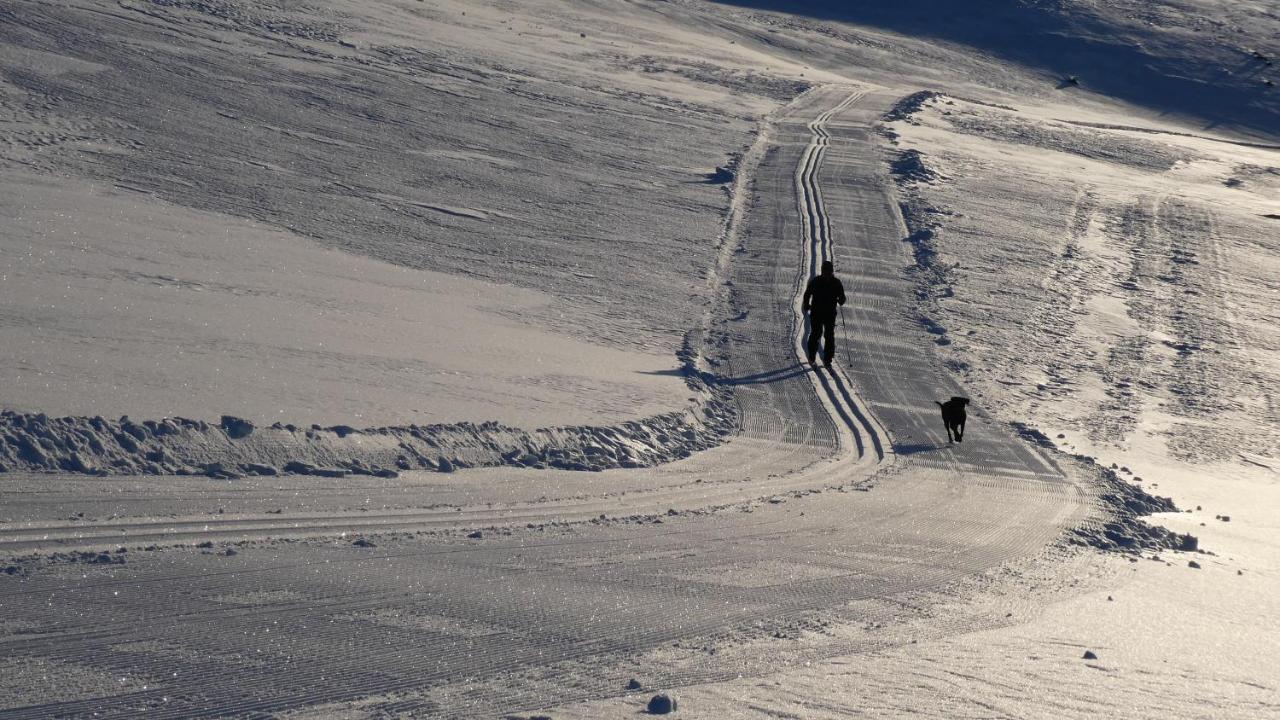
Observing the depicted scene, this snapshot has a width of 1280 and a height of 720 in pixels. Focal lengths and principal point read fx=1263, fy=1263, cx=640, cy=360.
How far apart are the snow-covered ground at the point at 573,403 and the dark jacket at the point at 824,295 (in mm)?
622

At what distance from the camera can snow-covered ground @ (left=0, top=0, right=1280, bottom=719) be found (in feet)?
18.1

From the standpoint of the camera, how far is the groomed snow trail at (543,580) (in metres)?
4.99

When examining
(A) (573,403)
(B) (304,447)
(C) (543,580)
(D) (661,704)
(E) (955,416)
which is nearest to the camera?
(D) (661,704)

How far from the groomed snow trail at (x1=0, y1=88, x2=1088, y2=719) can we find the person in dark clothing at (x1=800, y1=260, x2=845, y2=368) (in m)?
1.51

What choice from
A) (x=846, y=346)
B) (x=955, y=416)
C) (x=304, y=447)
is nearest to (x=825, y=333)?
(x=846, y=346)

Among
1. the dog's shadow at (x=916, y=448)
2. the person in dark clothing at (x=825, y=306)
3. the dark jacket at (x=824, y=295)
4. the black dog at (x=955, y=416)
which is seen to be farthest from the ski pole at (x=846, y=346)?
the dog's shadow at (x=916, y=448)

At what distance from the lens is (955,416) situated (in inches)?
424

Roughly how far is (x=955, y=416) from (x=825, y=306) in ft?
8.04

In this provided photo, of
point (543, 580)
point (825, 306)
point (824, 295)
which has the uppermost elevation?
point (824, 295)

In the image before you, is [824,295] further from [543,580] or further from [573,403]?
[543,580]

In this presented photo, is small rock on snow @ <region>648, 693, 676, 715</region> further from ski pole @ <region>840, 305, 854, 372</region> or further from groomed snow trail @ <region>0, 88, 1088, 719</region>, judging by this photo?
ski pole @ <region>840, 305, 854, 372</region>

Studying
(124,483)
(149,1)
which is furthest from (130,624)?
(149,1)

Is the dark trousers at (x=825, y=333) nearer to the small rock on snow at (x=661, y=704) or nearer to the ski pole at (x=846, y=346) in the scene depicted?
the ski pole at (x=846, y=346)

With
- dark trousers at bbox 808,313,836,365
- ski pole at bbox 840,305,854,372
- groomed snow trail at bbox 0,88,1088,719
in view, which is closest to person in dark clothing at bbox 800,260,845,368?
dark trousers at bbox 808,313,836,365
